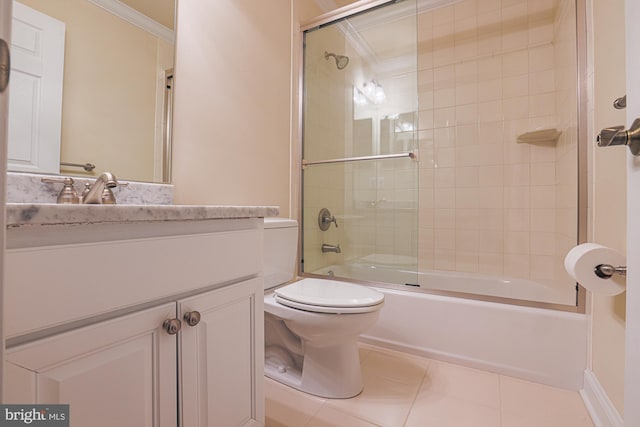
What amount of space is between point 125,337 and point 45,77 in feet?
2.81

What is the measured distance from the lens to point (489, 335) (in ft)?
4.51

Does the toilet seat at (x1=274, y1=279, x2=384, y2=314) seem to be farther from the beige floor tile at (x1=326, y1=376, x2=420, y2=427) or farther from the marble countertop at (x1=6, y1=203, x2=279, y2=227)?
the marble countertop at (x1=6, y1=203, x2=279, y2=227)

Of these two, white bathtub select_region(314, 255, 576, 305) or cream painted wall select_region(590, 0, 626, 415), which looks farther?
white bathtub select_region(314, 255, 576, 305)

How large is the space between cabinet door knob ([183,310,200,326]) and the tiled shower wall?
1878 mm

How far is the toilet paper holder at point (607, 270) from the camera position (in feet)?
2.89

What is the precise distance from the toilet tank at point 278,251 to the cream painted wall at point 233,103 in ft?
0.86

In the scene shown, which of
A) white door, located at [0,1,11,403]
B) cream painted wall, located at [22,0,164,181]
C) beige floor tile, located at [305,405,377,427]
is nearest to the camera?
white door, located at [0,1,11,403]

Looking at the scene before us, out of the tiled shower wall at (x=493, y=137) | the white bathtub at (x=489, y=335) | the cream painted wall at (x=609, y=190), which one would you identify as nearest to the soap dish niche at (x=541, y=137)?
the tiled shower wall at (x=493, y=137)

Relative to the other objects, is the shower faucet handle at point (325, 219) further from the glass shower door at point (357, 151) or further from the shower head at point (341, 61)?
the shower head at point (341, 61)

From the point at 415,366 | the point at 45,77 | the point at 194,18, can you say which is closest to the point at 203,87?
the point at 194,18

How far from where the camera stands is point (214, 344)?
71cm

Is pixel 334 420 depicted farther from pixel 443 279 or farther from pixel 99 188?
pixel 443 279

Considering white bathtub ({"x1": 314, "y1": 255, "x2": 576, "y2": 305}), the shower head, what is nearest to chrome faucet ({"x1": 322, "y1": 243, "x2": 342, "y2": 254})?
white bathtub ({"x1": 314, "y1": 255, "x2": 576, "y2": 305})

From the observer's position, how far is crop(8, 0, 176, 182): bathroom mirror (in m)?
0.84
